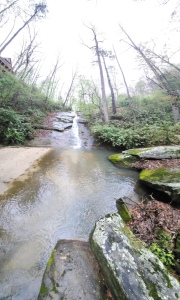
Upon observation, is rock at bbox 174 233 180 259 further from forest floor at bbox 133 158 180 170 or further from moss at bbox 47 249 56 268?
forest floor at bbox 133 158 180 170

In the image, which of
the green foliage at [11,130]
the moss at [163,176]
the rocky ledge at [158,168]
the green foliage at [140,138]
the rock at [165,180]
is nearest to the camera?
the rock at [165,180]

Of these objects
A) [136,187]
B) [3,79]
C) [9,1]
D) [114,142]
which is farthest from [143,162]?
[9,1]

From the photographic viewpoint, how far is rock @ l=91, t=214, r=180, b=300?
5.93 feet

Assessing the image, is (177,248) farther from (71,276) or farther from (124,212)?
(71,276)

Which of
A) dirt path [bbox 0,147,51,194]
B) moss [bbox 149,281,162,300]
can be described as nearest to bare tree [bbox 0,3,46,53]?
dirt path [bbox 0,147,51,194]

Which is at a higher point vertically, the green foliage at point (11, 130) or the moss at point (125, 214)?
the green foliage at point (11, 130)

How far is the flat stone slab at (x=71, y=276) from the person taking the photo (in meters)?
1.96

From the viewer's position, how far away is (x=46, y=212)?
362 cm

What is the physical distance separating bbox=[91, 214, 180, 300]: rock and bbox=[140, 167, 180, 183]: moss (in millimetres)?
2363

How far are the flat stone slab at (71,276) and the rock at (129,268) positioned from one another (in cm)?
16

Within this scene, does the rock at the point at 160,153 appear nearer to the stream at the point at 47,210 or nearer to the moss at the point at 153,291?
the stream at the point at 47,210

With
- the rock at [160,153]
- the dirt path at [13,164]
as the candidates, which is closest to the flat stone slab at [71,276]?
the dirt path at [13,164]

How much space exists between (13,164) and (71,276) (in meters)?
5.10

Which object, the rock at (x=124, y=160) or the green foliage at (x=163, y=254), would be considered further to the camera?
the rock at (x=124, y=160)
